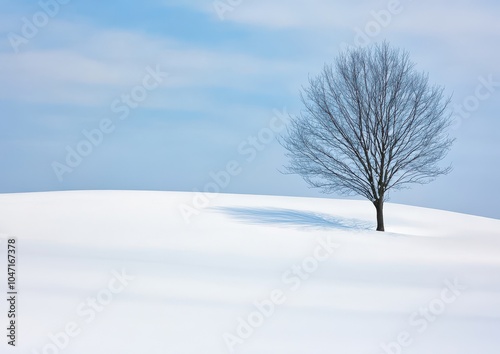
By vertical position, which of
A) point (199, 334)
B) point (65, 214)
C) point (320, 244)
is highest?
point (65, 214)

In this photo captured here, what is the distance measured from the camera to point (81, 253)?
520 inches

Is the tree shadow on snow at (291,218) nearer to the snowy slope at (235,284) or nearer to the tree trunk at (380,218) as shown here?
the snowy slope at (235,284)

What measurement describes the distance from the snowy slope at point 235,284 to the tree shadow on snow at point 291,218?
0.58 ft

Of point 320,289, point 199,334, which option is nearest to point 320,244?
point 320,289

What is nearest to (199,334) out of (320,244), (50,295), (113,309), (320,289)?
(113,309)

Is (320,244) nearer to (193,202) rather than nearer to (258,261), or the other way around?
(258,261)

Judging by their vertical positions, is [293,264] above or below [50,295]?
above

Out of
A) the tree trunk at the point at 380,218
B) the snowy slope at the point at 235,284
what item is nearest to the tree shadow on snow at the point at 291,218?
the snowy slope at the point at 235,284

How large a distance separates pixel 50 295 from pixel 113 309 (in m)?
1.23

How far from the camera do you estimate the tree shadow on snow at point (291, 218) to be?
20688mm

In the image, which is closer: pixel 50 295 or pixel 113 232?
pixel 50 295

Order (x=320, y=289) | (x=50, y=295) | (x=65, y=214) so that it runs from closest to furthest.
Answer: (x=50, y=295), (x=320, y=289), (x=65, y=214)

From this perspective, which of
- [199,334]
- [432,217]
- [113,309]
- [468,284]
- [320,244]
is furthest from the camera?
[432,217]

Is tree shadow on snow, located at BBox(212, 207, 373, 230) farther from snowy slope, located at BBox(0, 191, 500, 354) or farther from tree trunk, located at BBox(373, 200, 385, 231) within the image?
tree trunk, located at BBox(373, 200, 385, 231)
